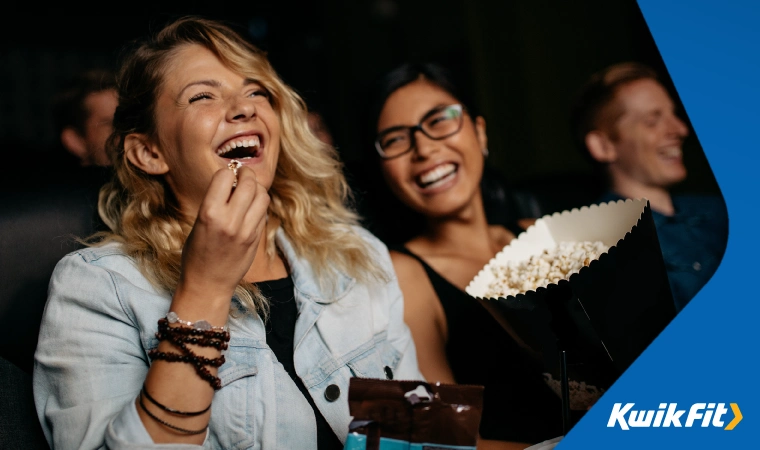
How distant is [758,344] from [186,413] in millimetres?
1122

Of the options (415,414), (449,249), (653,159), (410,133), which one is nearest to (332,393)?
(415,414)

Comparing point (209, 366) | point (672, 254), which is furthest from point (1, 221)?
point (672, 254)

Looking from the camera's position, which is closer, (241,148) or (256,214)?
(256,214)

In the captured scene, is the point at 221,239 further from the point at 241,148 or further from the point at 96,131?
the point at 96,131

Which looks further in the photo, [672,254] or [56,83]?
[672,254]

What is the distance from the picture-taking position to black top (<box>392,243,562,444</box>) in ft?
5.11

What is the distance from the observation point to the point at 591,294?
1.20 meters

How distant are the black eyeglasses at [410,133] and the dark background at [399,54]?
40 mm

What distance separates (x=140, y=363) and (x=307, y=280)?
1.22ft

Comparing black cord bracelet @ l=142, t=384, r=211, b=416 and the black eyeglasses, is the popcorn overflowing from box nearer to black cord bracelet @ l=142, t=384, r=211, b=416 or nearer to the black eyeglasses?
the black eyeglasses

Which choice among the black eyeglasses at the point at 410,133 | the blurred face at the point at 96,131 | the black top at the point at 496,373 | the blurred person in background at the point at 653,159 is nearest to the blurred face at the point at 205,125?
the blurred face at the point at 96,131

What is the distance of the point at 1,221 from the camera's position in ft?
4.32

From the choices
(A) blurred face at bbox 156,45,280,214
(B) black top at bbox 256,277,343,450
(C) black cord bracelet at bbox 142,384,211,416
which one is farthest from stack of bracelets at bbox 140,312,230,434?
(A) blurred face at bbox 156,45,280,214

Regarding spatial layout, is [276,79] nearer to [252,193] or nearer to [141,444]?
[252,193]
